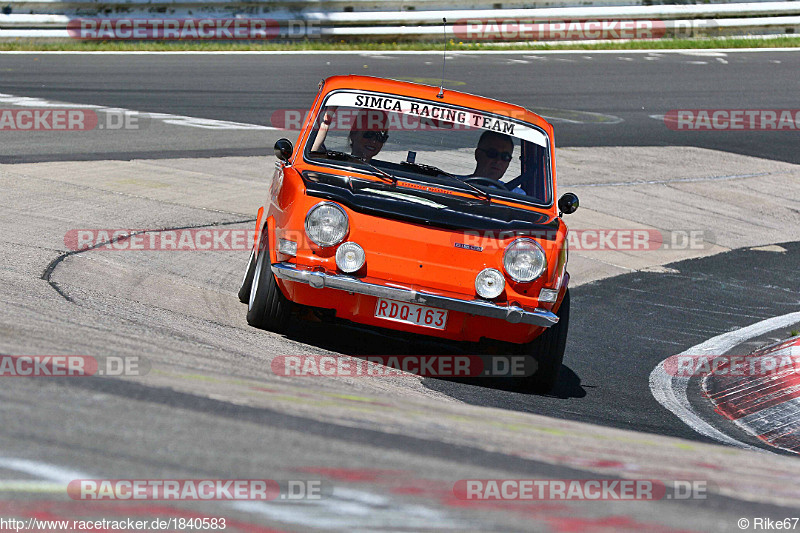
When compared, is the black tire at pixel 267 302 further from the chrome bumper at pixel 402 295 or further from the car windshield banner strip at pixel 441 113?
the car windshield banner strip at pixel 441 113

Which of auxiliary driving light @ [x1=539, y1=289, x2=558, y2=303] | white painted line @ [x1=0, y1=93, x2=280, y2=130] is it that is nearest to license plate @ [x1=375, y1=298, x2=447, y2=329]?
auxiliary driving light @ [x1=539, y1=289, x2=558, y2=303]

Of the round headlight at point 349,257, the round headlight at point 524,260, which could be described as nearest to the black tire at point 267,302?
the round headlight at point 349,257

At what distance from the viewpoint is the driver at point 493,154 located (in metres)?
6.71

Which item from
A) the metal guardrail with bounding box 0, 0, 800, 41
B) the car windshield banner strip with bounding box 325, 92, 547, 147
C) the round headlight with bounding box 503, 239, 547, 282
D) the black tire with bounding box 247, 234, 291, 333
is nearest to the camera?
the round headlight with bounding box 503, 239, 547, 282

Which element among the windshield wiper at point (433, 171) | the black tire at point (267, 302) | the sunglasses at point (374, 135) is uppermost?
the sunglasses at point (374, 135)

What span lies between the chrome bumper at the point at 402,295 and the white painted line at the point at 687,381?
1.09 metres

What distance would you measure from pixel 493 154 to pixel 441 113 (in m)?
0.43

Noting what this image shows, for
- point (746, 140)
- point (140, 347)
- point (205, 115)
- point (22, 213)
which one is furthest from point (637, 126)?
point (140, 347)


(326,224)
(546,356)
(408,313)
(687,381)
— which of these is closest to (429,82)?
(687,381)

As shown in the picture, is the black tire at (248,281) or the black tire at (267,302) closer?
the black tire at (267,302)

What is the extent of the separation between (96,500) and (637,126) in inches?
610

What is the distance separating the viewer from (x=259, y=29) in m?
23.5

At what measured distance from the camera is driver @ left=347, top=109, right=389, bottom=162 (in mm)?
6637

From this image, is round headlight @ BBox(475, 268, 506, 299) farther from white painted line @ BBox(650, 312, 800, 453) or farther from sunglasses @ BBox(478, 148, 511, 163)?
sunglasses @ BBox(478, 148, 511, 163)
